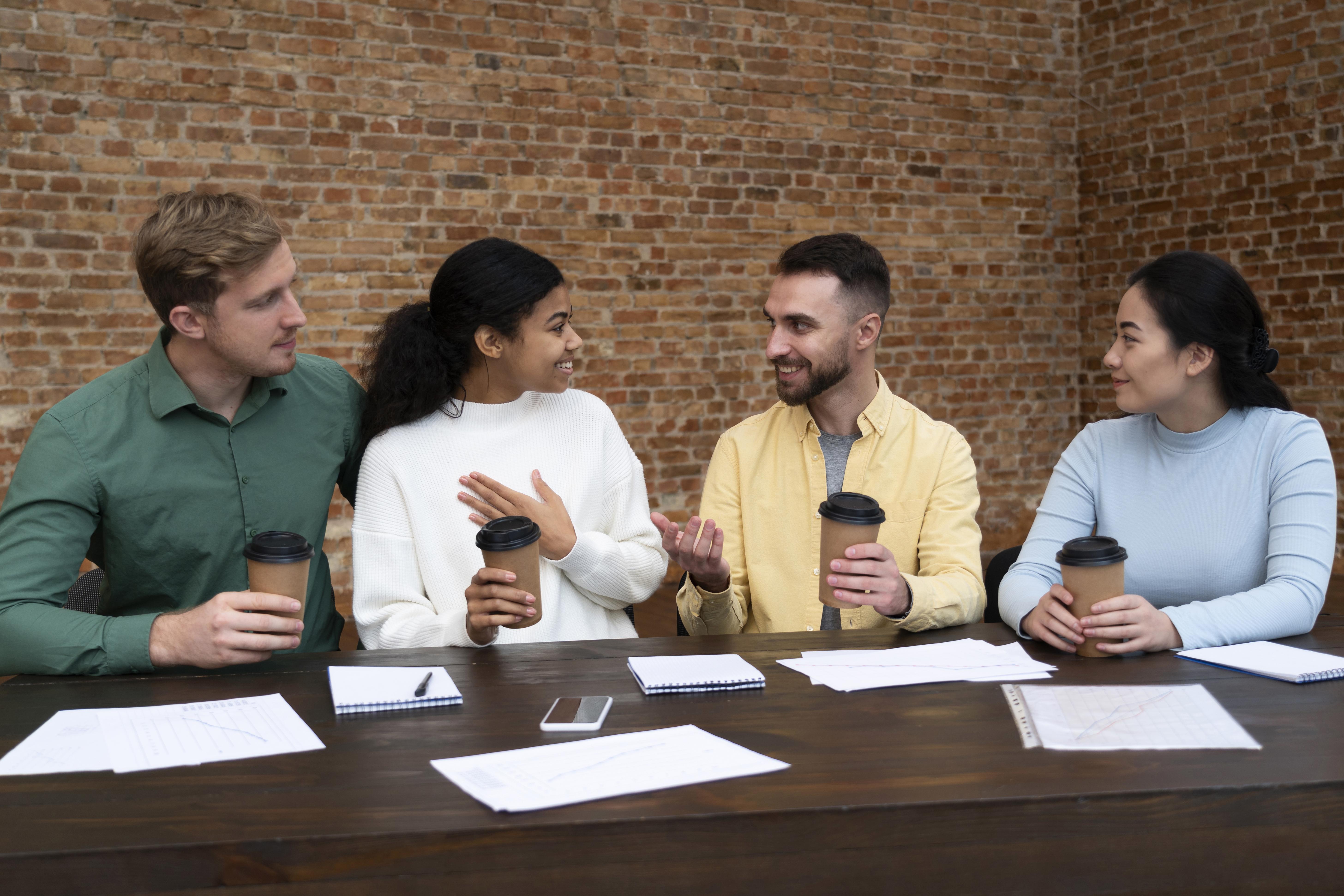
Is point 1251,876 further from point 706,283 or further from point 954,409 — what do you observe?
point 954,409

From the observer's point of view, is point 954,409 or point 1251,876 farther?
point 954,409

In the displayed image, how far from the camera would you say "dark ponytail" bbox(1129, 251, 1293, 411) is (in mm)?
2088

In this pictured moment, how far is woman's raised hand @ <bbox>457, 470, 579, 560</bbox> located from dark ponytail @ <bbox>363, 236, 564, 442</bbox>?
19 cm

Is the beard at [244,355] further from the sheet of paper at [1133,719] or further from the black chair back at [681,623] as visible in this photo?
the sheet of paper at [1133,719]

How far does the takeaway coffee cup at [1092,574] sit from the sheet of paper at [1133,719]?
183 millimetres

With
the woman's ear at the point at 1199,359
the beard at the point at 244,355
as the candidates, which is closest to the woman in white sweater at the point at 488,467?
the beard at the point at 244,355

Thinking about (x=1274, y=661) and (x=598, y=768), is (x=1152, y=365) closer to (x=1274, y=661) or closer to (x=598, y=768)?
(x=1274, y=661)

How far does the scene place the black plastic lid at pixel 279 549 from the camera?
5.14ft

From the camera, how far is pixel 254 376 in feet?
7.09

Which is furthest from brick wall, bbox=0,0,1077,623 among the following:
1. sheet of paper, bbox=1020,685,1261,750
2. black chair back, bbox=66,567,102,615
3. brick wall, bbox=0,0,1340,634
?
sheet of paper, bbox=1020,685,1261,750

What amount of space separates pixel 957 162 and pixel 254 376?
17.2 feet

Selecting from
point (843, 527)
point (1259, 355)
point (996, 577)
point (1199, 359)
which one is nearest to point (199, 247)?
point (843, 527)

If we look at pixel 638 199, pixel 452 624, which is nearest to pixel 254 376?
pixel 452 624

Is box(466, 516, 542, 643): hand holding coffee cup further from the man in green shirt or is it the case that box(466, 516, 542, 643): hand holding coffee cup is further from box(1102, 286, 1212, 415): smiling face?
box(1102, 286, 1212, 415): smiling face
